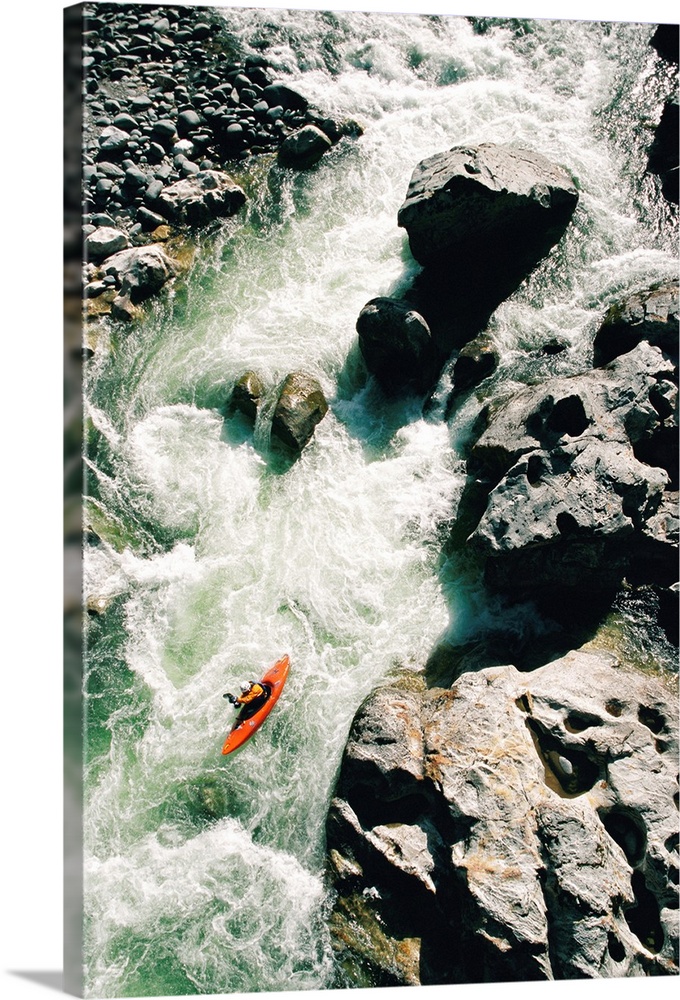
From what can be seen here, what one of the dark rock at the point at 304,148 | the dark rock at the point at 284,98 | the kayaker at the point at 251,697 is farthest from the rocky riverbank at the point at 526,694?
the dark rock at the point at 284,98

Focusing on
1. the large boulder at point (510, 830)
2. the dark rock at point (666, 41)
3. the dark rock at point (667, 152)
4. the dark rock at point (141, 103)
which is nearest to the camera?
the large boulder at point (510, 830)

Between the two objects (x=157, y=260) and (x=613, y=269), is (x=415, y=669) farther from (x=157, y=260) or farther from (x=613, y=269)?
(x=157, y=260)

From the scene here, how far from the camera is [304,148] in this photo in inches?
395

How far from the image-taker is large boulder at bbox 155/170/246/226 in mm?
9828

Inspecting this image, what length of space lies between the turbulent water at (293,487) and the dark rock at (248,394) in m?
0.18

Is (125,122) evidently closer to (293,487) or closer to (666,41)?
(293,487)

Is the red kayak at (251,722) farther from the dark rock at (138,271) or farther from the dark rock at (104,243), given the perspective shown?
the dark rock at (104,243)

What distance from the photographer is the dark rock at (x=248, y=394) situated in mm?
8844

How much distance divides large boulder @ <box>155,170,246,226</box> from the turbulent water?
25cm

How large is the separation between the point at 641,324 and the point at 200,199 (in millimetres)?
5382

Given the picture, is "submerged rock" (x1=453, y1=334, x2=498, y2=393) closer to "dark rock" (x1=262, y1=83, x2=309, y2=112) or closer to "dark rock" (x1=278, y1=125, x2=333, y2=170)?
"dark rock" (x1=278, y1=125, x2=333, y2=170)

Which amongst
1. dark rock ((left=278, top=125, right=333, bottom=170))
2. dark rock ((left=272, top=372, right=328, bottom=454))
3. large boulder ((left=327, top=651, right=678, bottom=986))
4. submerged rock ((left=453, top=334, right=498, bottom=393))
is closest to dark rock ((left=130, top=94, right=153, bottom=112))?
dark rock ((left=278, top=125, right=333, bottom=170))

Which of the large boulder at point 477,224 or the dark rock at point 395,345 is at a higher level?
the large boulder at point 477,224

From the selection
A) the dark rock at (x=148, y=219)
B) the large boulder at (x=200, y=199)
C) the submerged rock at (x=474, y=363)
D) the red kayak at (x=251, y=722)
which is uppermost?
the large boulder at (x=200, y=199)
